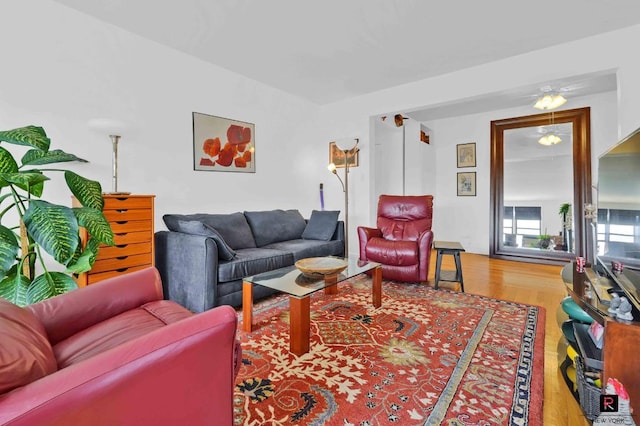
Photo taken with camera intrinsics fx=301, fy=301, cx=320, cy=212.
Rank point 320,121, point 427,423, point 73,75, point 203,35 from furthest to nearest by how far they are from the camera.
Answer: point 320,121
point 203,35
point 73,75
point 427,423

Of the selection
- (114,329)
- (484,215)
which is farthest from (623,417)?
(484,215)

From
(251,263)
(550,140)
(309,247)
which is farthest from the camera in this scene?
(550,140)

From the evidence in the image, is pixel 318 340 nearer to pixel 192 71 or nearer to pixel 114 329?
pixel 114 329

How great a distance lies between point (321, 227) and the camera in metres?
3.85

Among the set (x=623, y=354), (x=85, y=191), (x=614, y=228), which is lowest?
(x=623, y=354)

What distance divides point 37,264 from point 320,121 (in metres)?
3.95

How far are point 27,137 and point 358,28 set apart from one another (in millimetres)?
2569

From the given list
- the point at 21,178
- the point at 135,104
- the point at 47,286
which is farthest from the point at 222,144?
the point at 47,286

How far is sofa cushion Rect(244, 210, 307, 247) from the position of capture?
3525 millimetres

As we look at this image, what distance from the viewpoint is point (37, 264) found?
2.35 metres

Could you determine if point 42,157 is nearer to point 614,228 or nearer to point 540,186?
point 614,228

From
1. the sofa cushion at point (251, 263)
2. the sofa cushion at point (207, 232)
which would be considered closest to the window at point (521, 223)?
the sofa cushion at point (251, 263)

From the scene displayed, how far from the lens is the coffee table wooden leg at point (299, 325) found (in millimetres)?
1804

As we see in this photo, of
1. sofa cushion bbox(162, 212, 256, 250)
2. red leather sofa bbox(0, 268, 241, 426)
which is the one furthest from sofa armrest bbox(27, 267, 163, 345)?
sofa cushion bbox(162, 212, 256, 250)
